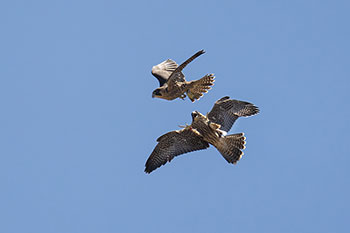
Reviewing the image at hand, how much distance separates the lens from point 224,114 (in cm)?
1168

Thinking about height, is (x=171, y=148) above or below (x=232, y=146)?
above

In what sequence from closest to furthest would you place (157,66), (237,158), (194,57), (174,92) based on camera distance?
(194,57) < (237,158) < (174,92) < (157,66)

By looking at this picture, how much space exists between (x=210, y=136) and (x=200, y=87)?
3.78ft

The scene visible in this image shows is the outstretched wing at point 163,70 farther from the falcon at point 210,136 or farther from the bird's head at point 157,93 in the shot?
the falcon at point 210,136

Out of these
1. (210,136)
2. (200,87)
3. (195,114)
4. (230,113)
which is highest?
(200,87)

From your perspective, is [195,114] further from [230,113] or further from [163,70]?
[163,70]

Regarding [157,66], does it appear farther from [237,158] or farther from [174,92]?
[237,158]

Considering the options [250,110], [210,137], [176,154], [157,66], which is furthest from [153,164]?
[157,66]

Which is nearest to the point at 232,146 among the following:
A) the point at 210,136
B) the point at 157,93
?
the point at 210,136

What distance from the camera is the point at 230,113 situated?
11.7 meters

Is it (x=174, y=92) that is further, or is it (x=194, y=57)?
(x=174, y=92)

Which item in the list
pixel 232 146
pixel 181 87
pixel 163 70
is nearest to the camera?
pixel 232 146

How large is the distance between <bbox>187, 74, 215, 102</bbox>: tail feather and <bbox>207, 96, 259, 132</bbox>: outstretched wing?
0.55 metres

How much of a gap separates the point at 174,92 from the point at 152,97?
46 centimetres
